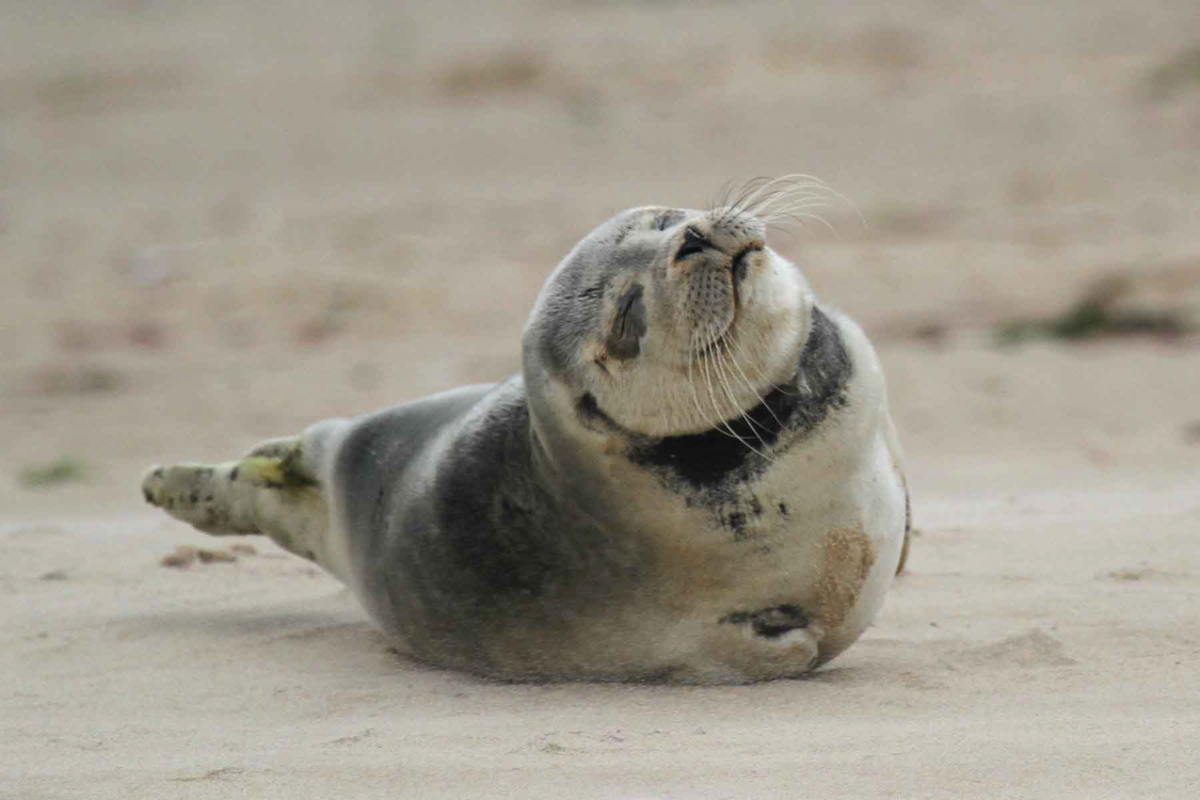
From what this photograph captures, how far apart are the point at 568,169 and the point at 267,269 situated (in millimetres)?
3858

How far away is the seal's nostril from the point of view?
367 centimetres

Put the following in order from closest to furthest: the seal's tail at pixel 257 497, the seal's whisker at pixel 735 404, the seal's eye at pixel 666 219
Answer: the seal's whisker at pixel 735 404 < the seal's eye at pixel 666 219 < the seal's tail at pixel 257 497

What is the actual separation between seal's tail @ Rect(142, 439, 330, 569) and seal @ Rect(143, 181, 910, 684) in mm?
676

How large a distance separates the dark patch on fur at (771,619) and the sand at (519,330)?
4.6 inches

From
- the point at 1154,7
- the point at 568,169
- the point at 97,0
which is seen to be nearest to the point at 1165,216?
the point at 568,169

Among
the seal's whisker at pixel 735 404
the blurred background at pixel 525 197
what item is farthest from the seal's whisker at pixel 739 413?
the blurred background at pixel 525 197

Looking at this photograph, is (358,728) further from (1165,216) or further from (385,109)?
(385,109)

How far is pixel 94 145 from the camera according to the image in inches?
667

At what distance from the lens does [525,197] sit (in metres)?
14.5

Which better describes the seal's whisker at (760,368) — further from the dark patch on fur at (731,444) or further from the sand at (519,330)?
the sand at (519,330)

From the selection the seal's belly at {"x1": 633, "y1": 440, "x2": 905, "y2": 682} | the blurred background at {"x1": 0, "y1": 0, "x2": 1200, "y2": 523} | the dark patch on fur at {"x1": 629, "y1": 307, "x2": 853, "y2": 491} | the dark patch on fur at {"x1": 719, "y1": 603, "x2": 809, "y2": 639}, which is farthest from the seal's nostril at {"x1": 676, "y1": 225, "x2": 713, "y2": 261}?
the blurred background at {"x1": 0, "y1": 0, "x2": 1200, "y2": 523}

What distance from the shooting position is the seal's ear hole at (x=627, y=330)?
145 inches

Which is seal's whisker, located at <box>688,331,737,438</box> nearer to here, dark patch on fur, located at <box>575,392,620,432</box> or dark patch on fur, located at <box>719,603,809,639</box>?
dark patch on fur, located at <box>575,392,620,432</box>

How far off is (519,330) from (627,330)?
22.7ft
